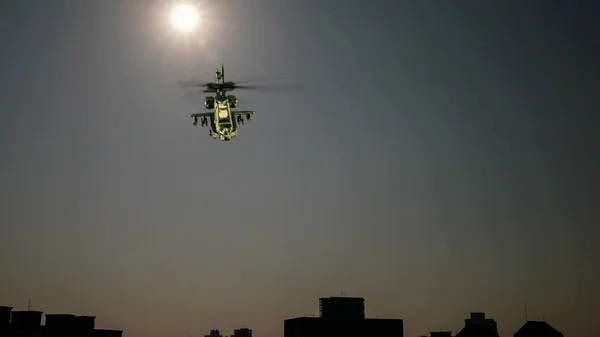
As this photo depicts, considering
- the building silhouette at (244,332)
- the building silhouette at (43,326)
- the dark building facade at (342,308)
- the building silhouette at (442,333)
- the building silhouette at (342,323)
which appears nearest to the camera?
the building silhouette at (43,326)

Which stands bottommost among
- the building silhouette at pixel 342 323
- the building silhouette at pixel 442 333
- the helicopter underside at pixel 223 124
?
the building silhouette at pixel 442 333

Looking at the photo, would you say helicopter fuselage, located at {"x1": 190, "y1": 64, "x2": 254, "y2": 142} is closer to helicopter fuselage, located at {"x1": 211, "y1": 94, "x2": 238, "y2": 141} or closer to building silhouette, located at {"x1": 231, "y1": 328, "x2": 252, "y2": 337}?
helicopter fuselage, located at {"x1": 211, "y1": 94, "x2": 238, "y2": 141}

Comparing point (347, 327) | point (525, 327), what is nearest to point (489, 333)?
point (525, 327)

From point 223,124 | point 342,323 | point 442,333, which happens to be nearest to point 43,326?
point 342,323

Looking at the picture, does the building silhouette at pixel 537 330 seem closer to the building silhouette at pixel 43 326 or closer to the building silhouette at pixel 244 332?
the building silhouette at pixel 43 326

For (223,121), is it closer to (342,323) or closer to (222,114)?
(222,114)

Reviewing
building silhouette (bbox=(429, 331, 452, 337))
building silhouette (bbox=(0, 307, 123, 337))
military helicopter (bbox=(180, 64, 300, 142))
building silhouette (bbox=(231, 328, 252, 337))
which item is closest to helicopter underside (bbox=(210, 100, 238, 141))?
military helicopter (bbox=(180, 64, 300, 142))

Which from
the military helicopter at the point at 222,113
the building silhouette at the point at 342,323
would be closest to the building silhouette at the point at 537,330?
the building silhouette at the point at 342,323
